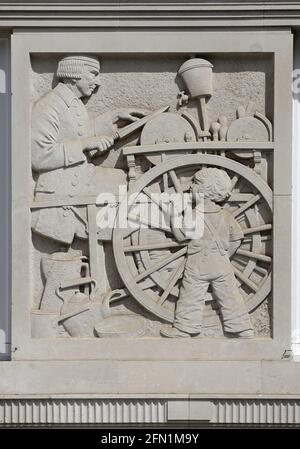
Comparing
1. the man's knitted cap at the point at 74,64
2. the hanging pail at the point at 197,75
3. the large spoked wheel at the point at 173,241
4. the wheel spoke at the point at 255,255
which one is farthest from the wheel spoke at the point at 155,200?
the man's knitted cap at the point at 74,64

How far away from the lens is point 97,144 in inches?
189

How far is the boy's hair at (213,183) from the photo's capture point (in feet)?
15.8

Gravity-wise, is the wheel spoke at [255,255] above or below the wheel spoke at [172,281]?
above

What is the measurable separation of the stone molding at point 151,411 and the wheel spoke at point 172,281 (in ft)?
1.59

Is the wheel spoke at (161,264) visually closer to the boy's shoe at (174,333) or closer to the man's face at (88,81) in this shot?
the boy's shoe at (174,333)

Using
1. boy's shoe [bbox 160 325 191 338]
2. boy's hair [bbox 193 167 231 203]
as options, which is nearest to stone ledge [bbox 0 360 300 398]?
boy's shoe [bbox 160 325 191 338]

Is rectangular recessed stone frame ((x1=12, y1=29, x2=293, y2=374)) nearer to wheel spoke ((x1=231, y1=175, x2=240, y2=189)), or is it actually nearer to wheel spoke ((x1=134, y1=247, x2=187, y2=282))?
wheel spoke ((x1=231, y1=175, x2=240, y2=189))

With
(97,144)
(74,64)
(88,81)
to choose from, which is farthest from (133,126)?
(74,64)

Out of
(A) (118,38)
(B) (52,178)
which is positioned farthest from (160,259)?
(A) (118,38)

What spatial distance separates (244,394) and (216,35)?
1715mm

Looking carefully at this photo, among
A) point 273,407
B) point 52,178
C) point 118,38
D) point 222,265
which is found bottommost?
point 273,407
